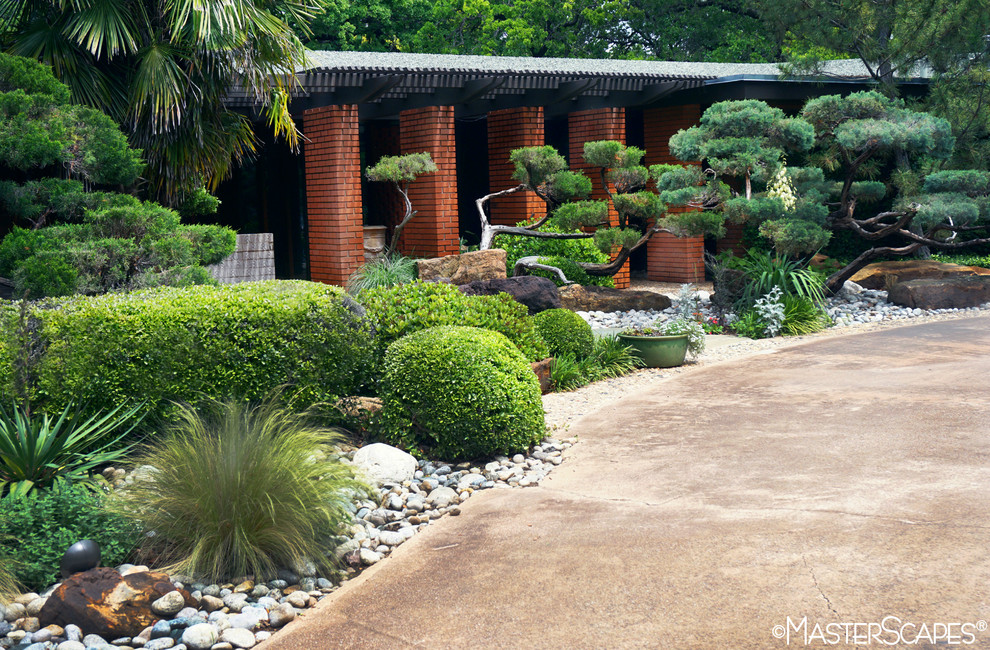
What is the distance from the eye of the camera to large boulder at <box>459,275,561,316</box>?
9.96 meters

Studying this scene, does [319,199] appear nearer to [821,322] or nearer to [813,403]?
[821,322]

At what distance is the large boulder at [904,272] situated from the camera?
1249cm

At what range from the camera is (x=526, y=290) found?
9.99 meters

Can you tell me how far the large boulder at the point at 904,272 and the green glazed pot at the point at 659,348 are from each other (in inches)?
217

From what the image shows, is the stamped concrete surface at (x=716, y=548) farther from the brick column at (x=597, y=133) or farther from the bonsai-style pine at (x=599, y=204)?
the brick column at (x=597, y=133)

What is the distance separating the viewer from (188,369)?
5.52 metres

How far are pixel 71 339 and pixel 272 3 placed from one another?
4703mm

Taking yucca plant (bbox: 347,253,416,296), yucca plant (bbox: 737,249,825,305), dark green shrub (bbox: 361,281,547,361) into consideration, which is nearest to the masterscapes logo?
dark green shrub (bbox: 361,281,547,361)

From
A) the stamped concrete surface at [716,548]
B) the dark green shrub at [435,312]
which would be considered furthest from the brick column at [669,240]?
the stamped concrete surface at [716,548]

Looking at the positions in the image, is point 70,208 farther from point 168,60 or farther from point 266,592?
point 266,592

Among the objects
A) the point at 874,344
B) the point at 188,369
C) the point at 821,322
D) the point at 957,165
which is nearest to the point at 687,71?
the point at 957,165

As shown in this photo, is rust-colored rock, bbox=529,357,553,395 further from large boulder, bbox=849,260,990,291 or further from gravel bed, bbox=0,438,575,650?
large boulder, bbox=849,260,990,291

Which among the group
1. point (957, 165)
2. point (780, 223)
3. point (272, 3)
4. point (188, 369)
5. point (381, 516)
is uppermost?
point (272, 3)

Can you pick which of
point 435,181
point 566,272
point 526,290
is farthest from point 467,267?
point 435,181
